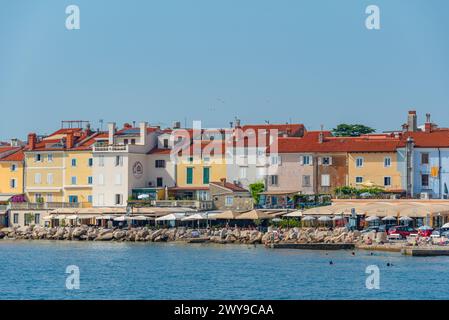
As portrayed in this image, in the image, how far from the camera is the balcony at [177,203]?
293ft

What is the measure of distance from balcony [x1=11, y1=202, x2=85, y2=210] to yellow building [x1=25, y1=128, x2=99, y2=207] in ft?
2.92

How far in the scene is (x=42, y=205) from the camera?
96.5m

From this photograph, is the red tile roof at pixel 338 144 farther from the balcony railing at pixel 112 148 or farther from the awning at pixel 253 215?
the balcony railing at pixel 112 148

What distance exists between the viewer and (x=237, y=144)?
303ft

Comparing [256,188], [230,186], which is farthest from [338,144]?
[230,186]

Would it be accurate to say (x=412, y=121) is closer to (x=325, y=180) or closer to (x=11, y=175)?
(x=325, y=180)

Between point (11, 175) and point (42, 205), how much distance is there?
6066mm

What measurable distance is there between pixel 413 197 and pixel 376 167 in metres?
4.07

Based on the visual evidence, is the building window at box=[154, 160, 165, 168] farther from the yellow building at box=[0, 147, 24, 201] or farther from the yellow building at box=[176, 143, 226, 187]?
the yellow building at box=[0, 147, 24, 201]

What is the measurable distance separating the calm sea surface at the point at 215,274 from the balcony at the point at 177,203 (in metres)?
11.4

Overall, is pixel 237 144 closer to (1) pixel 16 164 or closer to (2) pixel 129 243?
(2) pixel 129 243

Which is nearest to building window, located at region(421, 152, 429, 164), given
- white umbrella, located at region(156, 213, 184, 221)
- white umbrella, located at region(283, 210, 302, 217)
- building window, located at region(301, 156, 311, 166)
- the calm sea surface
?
building window, located at region(301, 156, 311, 166)

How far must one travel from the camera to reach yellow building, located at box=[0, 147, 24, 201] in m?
100
